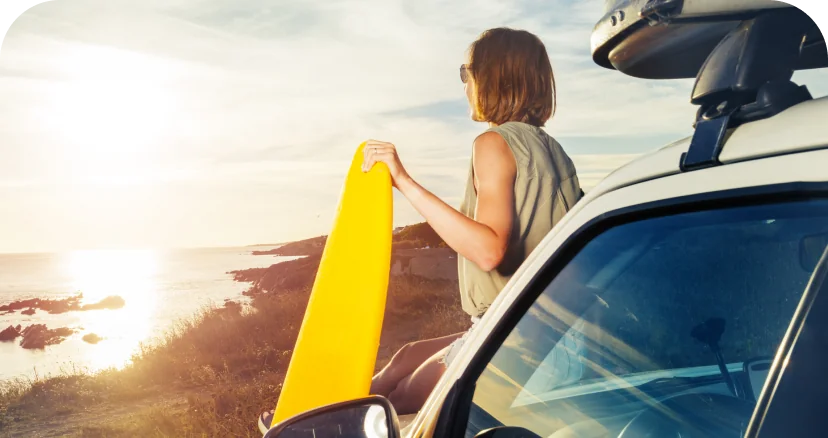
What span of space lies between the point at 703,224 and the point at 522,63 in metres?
1.46

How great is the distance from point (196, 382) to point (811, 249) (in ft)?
37.3

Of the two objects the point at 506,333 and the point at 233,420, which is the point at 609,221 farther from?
the point at 233,420

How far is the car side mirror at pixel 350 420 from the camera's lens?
120 centimetres

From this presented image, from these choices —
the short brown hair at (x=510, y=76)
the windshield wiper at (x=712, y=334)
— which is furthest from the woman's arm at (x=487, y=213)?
the windshield wiper at (x=712, y=334)

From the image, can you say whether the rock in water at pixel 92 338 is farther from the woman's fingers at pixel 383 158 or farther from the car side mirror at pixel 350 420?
the car side mirror at pixel 350 420

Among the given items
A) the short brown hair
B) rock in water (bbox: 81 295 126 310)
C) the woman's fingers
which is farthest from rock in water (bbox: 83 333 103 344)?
the short brown hair

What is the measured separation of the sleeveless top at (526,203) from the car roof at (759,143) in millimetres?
1025

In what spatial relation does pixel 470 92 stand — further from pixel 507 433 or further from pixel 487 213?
pixel 507 433

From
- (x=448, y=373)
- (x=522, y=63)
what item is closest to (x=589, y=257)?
(x=448, y=373)

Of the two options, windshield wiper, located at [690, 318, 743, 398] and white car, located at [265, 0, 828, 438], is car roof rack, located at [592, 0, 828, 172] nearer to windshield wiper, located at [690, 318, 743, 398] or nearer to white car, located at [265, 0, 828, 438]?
white car, located at [265, 0, 828, 438]

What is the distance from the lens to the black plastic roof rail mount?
846 mm

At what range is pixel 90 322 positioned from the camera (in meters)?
30.8

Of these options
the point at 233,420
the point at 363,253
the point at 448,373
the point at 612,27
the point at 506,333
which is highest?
the point at 612,27

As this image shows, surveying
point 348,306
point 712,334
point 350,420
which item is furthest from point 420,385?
point 712,334
